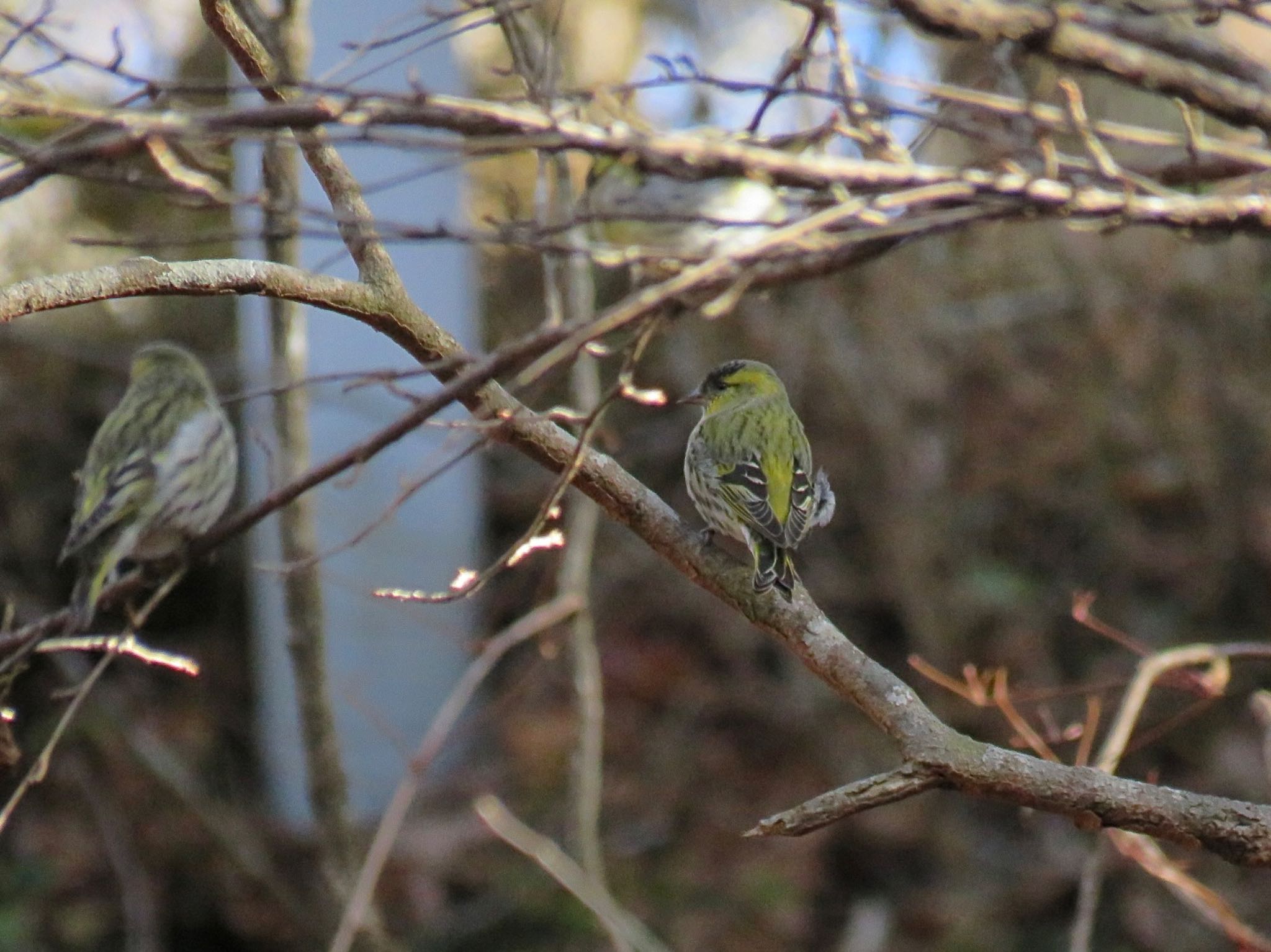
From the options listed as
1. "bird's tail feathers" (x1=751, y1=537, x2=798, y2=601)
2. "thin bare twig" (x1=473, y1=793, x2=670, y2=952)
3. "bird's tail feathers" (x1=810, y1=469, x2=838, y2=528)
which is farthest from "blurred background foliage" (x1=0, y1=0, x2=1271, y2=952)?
"bird's tail feathers" (x1=751, y1=537, x2=798, y2=601)

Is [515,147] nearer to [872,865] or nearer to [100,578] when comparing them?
[100,578]

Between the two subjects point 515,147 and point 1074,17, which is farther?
point 1074,17

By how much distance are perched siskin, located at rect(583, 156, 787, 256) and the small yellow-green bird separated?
0.52 metres

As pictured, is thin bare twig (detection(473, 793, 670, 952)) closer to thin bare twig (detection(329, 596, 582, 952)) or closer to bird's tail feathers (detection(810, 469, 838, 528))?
thin bare twig (detection(329, 596, 582, 952))

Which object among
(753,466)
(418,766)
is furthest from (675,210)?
(418,766)

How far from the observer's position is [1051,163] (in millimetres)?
2871

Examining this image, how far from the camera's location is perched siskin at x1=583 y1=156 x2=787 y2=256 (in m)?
2.80

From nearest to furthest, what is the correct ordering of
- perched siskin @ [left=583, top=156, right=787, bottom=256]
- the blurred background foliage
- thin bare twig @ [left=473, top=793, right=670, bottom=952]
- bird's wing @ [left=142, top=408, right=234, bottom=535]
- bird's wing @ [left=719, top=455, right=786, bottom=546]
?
perched siskin @ [left=583, top=156, right=787, bottom=256] < bird's wing @ [left=719, top=455, right=786, bottom=546] < thin bare twig @ [left=473, top=793, right=670, bottom=952] < bird's wing @ [left=142, top=408, right=234, bottom=535] < the blurred background foliage

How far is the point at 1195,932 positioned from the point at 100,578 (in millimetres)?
5829

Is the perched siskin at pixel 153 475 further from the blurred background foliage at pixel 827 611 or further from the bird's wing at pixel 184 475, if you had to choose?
the blurred background foliage at pixel 827 611

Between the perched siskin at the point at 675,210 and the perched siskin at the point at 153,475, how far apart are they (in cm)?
182

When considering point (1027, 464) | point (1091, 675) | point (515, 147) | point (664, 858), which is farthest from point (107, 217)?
point (515, 147)

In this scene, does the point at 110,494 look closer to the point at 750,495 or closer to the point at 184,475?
the point at 184,475

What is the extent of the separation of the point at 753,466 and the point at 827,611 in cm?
431
